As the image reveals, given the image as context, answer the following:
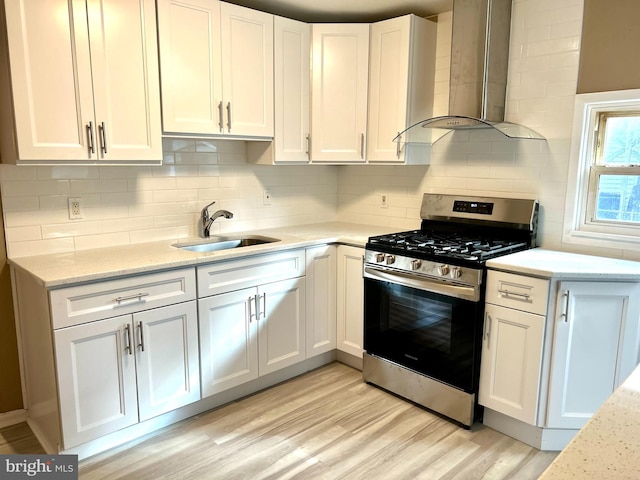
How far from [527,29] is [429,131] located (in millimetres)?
828

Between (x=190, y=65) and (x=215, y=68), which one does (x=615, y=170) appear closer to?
(x=215, y=68)

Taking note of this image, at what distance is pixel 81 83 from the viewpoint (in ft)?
7.35

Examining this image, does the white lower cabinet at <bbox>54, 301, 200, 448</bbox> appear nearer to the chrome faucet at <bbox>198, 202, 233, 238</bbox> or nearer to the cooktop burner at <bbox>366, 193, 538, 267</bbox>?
the chrome faucet at <bbox>198, 202, 233, 238</bbox>

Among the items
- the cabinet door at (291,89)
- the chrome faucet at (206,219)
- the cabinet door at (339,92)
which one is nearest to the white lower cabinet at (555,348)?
the cabinet door at (339,92)

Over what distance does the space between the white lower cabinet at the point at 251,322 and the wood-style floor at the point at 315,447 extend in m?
0.23

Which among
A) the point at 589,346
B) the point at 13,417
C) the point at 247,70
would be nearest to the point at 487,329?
the point at 589,346

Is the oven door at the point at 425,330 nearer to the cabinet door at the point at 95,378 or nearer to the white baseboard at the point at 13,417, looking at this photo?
the cabinet door at the point at 95,378

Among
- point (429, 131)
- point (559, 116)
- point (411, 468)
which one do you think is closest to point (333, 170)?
point (429, 131)

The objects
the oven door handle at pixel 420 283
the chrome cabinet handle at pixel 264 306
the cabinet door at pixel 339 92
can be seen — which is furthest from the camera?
the cabinet door at pixel 339 92

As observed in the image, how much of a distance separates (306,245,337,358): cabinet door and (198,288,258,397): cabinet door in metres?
0.44

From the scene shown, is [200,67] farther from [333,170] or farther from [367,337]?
[367,337]

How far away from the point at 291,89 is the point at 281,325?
60.9 inches

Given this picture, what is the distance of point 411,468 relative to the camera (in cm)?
225

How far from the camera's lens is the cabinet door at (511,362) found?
2328 mm
